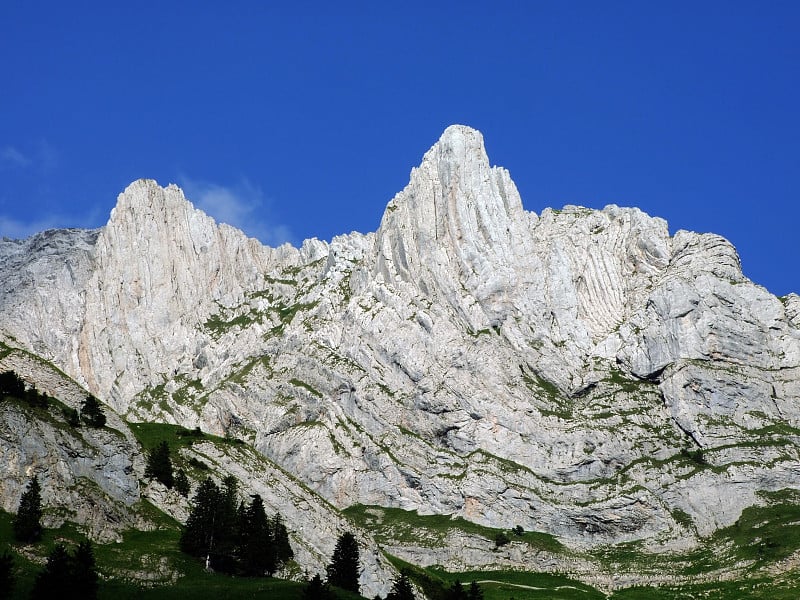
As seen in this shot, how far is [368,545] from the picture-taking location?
14512cm

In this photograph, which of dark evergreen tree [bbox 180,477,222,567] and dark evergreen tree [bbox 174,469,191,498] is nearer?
dark evergreen tree [bbox 180,477,222,567]

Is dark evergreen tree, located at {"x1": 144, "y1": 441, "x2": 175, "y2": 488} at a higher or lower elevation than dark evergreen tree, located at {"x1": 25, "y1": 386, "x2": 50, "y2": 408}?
lower

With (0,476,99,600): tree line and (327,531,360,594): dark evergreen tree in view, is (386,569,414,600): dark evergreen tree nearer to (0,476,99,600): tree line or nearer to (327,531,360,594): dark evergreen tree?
(327,531,360,594): dark evergreen tree

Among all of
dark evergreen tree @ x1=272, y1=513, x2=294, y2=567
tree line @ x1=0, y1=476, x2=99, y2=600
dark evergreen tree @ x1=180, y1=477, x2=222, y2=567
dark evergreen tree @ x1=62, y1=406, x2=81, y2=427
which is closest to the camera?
tree line @ x1=0, y1=476, x2=99, y2=600

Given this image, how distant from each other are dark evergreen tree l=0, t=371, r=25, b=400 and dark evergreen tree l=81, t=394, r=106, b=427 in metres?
10.2

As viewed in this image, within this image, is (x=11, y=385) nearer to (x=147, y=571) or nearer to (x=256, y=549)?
(x=147, y=571)

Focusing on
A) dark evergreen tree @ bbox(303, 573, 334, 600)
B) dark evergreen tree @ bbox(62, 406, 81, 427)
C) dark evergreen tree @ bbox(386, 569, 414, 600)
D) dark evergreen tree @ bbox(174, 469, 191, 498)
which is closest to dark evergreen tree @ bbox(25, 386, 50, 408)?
dark evergreen tree @ bbox(62, 406, 81, 427)

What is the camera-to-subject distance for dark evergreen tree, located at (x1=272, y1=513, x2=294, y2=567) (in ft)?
394

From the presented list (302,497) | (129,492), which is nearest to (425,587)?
(302,497)

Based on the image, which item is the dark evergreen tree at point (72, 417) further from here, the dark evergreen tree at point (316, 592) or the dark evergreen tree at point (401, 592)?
the dark evergreen tree at point (401, 592)

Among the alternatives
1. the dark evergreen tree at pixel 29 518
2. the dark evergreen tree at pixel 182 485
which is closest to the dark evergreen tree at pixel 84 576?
the dark evergreen tree at pixel 29 518

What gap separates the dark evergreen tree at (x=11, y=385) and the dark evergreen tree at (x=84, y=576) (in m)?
34.9

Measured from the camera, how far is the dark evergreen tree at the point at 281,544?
4732 inches

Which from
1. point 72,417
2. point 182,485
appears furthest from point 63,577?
point 182,485
